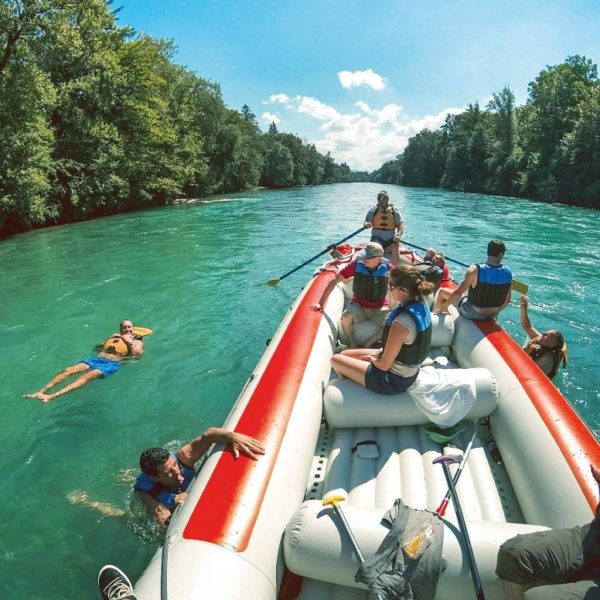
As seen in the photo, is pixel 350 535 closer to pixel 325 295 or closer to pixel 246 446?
pixel 246 446

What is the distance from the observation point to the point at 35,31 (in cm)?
1470

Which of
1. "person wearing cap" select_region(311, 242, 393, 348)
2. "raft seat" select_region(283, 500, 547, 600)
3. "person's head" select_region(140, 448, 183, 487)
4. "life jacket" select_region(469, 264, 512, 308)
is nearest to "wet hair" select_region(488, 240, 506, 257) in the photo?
"life jacket" select_region(469, 264, 512, 308)

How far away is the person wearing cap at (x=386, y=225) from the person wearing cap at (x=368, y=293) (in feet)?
7.07

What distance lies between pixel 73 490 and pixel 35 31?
55.7 feet

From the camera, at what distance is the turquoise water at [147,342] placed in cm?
305

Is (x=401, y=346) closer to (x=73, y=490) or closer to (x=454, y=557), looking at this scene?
(x=454, y=557)

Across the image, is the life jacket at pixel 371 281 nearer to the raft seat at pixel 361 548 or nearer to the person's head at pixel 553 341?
the person's head at pixel 553 341

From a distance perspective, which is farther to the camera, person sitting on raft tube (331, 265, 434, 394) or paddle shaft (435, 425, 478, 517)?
person sitting on raft tube (331, 265, 434, 394)

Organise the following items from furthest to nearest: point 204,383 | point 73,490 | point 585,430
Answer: point 204,383 → point 73,490 → point 585,430

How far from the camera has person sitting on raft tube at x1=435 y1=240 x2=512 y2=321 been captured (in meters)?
4.14

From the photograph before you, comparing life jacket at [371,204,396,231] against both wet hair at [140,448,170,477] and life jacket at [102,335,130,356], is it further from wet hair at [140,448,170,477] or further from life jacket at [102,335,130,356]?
wet hair at [140,448,170,477]

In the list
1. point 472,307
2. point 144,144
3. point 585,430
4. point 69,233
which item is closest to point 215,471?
point 585,430

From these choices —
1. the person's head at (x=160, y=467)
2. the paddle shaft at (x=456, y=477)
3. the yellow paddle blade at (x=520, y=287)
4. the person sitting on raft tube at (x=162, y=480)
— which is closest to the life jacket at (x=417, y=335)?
the paddle shaft at (x=456, y=477)

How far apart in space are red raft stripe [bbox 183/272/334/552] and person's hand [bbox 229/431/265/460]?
0.03 metres
